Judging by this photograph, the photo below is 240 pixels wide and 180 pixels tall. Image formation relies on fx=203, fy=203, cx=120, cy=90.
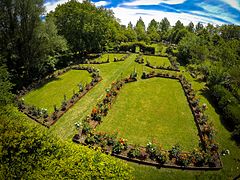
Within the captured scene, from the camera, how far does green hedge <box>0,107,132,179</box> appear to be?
9.15m

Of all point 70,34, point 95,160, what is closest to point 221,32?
point 70,34

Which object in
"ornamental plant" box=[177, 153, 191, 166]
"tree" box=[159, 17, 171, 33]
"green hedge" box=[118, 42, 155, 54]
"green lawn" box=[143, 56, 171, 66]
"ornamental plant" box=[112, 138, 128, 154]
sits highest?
"tree" box=[159, 17, 171, 33]

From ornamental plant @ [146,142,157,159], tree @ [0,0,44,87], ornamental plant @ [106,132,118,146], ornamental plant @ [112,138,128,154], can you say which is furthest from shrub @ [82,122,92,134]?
tree @ [0,0,44,87]

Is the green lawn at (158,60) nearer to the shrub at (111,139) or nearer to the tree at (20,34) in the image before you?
the tree at (20,34)

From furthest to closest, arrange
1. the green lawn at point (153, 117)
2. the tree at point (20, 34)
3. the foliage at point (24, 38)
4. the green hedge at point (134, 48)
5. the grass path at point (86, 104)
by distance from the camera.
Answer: the green hedge at point (134, 48)
the foliage at point (24, 38)
the tree at point (20, 34)
the grass path at point (86, 104)
the green lawn at point (153, 117)

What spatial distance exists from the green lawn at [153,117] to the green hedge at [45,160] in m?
8.05

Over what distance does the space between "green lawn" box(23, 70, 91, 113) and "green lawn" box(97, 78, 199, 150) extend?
707cm

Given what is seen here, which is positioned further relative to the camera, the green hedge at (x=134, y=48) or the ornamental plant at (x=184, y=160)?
the green hedge at (x=134, y=48)

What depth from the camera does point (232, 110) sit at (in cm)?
2095

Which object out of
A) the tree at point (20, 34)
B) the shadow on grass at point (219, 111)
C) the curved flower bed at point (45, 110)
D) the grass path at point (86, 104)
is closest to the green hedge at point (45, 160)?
the grass path at point (86, 104)

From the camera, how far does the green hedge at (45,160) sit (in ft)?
30.0

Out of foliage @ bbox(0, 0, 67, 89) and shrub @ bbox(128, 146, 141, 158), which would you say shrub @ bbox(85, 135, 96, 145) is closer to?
shrub @ bbox(128, 146, 141, 158)

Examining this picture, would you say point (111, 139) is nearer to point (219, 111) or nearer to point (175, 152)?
point (175, 152)

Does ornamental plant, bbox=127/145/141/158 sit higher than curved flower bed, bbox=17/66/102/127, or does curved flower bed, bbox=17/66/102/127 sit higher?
curved flower bed, bbox=17/66/102/127
